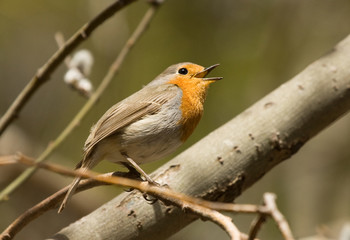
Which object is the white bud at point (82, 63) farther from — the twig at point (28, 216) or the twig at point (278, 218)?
the twig at point (278, 218)

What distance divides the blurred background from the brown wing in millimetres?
1553

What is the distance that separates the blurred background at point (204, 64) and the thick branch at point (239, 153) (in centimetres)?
204

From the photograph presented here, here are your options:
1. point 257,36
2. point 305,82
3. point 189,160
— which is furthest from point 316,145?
point 189,160

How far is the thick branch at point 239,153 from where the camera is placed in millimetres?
2402

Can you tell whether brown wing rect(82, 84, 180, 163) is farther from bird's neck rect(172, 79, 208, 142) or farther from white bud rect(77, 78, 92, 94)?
white bud rect(77, 78, 92, 94)

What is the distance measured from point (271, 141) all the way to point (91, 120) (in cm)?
285

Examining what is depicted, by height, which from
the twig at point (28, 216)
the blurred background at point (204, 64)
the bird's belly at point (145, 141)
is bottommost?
the twig at point (28, 216)

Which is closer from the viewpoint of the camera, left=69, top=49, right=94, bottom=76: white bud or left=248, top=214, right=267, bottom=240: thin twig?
left=248, top=214, right=267, bottom=240: thin twig

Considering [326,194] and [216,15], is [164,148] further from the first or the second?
[216,15]

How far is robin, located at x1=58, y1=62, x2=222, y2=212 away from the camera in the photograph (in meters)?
2.82

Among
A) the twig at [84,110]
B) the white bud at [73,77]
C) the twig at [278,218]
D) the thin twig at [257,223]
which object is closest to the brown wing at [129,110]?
the twig at [84,110]

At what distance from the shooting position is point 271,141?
261 cm

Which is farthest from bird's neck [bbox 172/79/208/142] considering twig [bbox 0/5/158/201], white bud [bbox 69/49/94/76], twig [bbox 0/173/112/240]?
twig [bbox 0/173/112/240]

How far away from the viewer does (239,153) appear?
8.39 ft
